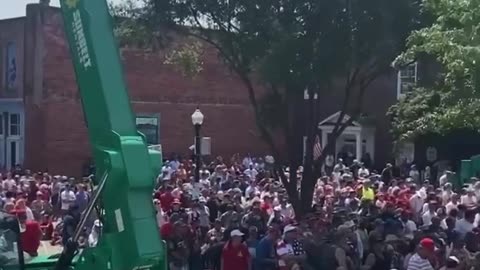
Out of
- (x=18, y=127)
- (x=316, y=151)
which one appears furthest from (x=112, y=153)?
(x=18, y=127)

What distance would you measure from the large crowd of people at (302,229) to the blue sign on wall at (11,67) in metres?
18.8

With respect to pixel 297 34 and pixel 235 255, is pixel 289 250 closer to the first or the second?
pixel 235 255

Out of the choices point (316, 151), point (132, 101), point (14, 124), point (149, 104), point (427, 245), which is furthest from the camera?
point (149, 104)

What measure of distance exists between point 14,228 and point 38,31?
3265 cm

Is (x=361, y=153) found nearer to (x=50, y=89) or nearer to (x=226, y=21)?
(x=50, y=89)

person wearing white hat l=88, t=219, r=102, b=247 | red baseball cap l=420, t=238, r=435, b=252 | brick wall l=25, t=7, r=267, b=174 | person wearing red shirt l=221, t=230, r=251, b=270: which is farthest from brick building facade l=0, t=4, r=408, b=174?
person wearing white hat l=88, t=219, r=102, b=247

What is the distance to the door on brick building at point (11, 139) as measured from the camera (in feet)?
142

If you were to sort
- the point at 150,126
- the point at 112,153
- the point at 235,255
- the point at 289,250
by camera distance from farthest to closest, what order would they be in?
the point at 150,126, the point at 289,250, the point at 235,255, the point at 112,153

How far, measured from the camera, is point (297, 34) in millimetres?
18422

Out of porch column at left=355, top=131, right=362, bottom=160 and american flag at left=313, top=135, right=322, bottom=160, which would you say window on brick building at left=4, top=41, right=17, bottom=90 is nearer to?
porch column at left=355, top=131, right=362, bottom=160

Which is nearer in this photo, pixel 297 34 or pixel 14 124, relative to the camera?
pixel 297 34

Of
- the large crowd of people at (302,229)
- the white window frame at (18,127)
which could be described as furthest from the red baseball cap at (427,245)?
the white window frame at (18,127)

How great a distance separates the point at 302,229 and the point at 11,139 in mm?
29474

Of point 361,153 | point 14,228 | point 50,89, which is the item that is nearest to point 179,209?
point 14,228
